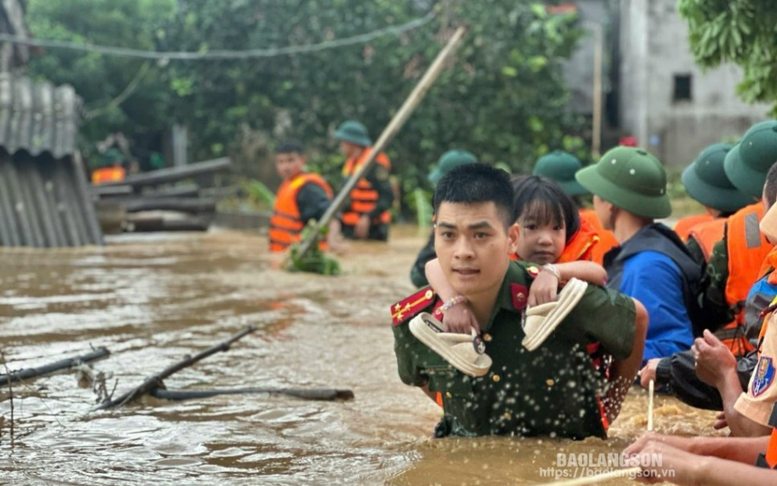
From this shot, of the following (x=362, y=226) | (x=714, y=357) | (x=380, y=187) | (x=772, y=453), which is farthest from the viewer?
(x=362, y=226)

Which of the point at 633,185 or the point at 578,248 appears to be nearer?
the point at 578,248

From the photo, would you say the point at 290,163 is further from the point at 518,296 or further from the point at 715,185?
the point at 518,296

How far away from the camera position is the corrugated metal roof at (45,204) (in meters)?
14.2

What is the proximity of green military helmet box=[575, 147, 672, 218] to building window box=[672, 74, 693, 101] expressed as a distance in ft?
66.5

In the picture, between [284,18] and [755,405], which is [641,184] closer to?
[755,405]

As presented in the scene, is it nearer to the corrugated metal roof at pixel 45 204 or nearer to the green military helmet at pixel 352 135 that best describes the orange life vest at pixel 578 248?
the green military helmet at pixel 352 135

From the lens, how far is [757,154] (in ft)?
A: 17.0

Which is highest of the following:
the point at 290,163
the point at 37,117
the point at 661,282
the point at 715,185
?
the point at 37,117

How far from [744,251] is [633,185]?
30.0 inches

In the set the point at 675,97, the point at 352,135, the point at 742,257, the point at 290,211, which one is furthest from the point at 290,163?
the point at 675,97

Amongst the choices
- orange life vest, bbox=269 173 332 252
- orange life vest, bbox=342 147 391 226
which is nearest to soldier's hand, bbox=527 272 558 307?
orange life vest, bbox=269 173 332 252

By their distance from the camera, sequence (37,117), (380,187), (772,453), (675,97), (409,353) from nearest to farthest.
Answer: (772,453) → (409,353) → (380,187) → (37,117) → (675,97)

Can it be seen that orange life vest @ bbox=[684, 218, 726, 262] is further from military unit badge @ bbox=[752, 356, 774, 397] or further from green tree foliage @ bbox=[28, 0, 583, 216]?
green tree foliage @ bbox=[28, 0, 583, 216]

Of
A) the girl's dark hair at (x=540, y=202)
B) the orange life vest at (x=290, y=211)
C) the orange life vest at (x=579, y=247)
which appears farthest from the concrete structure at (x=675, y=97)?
the girl's dark hair at (x=540, y=202)
